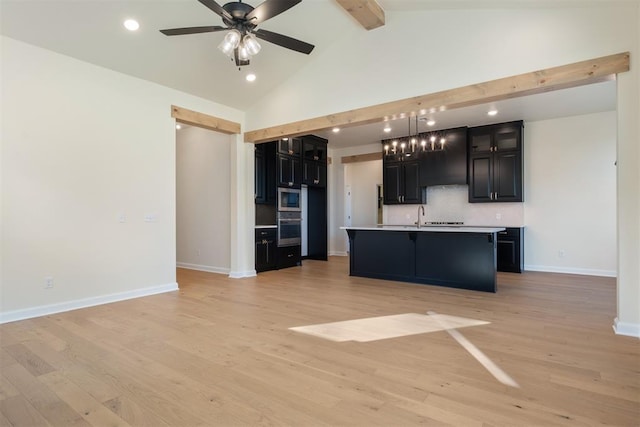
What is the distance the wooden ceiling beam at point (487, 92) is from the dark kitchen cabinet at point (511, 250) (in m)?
3.41

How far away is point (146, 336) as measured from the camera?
299cm

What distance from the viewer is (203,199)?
664 centimetres

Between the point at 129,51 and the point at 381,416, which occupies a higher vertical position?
the point at 129,51

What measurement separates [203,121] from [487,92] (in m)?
4.12

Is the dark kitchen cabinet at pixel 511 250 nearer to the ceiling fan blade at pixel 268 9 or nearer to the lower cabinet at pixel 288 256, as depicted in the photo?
the lower cabinet at pixel 288 256

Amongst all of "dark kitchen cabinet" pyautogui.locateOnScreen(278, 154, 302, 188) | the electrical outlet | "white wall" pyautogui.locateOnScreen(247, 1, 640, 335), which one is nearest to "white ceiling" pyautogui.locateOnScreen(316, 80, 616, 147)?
"dark kitchen cabinet" pyautogui.locateOnScreen(278, 154, 302, 188)

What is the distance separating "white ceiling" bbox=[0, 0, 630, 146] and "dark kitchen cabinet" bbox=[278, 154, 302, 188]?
145 centimetres

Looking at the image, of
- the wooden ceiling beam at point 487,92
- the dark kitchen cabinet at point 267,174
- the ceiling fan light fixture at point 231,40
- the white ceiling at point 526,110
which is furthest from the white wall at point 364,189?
the ceiling fan light fixture at point 231,40

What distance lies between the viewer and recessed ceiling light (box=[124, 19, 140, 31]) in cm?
361

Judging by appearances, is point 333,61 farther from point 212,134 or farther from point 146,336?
point 146,336

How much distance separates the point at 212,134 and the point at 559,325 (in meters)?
6.18

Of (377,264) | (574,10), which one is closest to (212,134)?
(377,264)

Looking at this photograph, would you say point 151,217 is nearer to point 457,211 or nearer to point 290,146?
point 290,146

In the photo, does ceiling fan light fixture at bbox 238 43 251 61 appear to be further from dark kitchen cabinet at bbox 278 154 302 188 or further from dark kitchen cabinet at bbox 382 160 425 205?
dark kitchen cabinet at bbox 382 160 425 205
